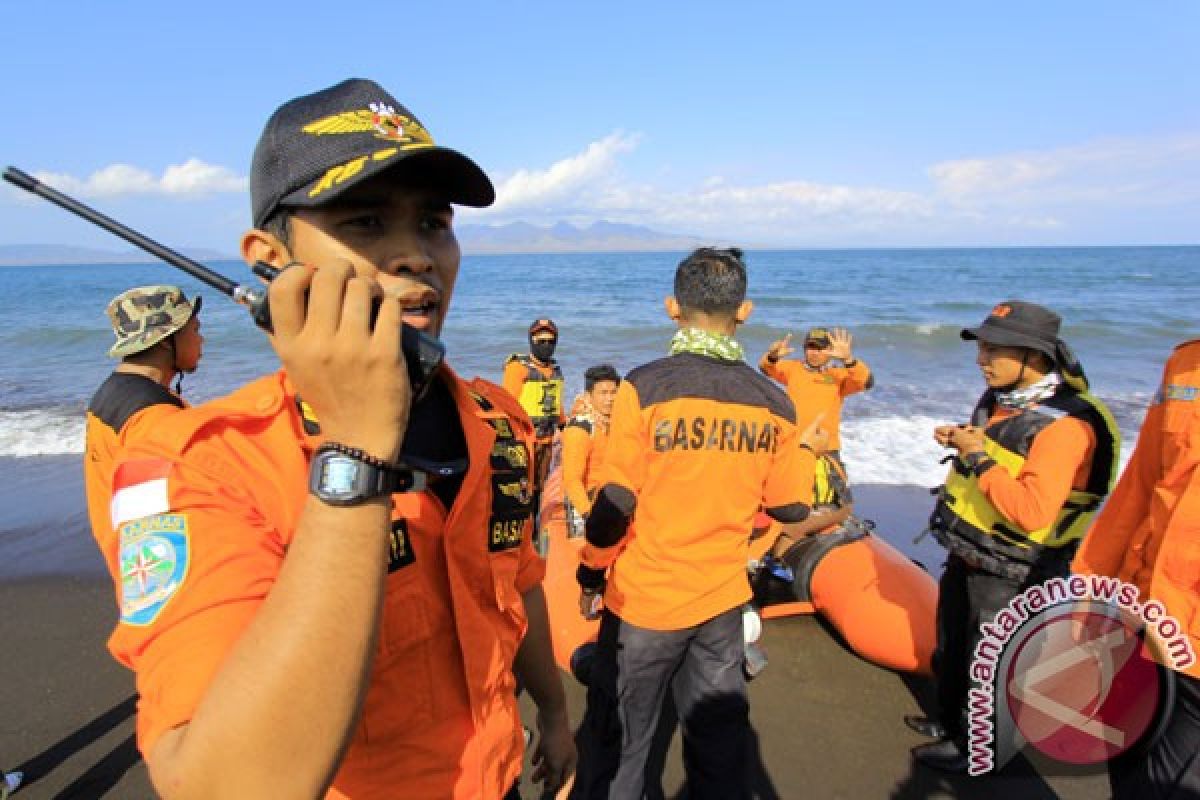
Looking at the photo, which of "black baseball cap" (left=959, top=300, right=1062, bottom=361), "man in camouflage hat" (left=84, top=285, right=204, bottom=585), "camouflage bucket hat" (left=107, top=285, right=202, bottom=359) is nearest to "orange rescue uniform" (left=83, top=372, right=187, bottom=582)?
"man in camouflage hat" (left=84, top=285, right=204, bottom=585)

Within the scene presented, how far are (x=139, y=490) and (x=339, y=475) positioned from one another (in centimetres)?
37

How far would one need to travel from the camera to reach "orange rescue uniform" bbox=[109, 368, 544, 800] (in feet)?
2.73

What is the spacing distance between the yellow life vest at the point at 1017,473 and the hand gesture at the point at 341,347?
3166 mm

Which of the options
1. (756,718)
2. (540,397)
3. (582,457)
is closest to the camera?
(756,718)

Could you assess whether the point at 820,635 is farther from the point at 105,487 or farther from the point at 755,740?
the point at 105,487

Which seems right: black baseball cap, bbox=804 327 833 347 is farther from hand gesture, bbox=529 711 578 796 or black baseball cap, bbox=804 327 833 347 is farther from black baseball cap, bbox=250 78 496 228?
black baseball cap, bbox=250 78 496 228

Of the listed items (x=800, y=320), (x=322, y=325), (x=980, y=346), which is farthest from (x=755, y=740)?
(x=800, y=320)

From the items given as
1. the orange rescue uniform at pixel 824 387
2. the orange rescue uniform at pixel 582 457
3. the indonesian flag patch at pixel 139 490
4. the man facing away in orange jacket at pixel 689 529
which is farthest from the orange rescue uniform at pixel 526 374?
the indonesian flag patch at pixel 139 490

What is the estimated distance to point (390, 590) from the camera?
1.14m

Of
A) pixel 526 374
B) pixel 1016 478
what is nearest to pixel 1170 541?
pixel 1016 478

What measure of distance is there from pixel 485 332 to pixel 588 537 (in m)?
22.1

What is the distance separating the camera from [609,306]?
108 feet

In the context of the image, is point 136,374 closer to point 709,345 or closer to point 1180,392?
point 709,345

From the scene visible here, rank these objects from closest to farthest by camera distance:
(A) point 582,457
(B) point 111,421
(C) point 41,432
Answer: (B) point 111,421 → (A) point 582,457 → (C) point 41,432
